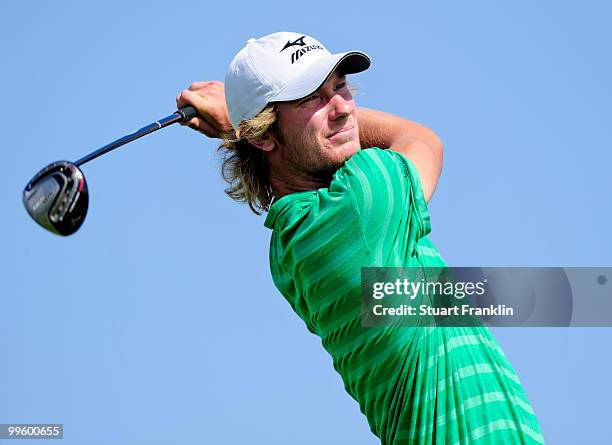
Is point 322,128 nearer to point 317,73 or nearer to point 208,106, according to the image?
point 317,73

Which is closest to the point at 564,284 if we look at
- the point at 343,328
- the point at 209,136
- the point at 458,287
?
the point at 458,287

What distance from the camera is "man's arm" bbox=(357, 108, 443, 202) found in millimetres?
5023

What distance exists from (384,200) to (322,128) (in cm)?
56

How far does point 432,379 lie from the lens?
4.57m

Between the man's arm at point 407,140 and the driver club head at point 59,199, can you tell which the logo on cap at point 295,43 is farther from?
the driver club head at point 59,199

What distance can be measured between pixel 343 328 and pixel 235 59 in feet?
4.68

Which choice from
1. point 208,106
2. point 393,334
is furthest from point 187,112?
point 393,334

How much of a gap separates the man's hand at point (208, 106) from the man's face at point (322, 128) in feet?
1.58

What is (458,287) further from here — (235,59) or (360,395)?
(235,59)

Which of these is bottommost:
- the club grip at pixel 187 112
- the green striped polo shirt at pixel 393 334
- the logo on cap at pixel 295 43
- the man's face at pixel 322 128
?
the green striped polo shirt at pixel 393 334

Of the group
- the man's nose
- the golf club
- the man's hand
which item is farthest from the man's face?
the golf club

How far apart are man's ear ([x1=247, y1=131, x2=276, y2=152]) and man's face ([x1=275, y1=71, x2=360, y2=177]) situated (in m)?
0.10

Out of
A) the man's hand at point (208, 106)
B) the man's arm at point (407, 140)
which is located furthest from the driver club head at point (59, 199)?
the man's arm at point (407, 140)

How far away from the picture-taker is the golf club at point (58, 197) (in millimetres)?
4449
